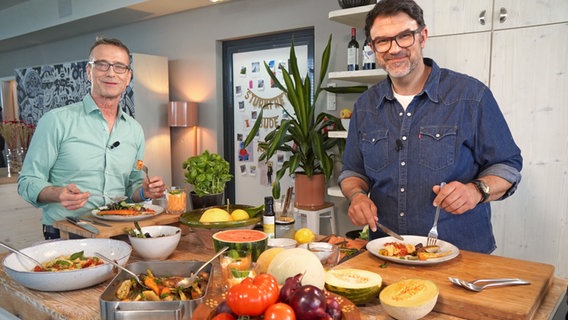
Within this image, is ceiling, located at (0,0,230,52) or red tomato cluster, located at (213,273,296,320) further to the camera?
ceiling, located at (0,0,230,52)

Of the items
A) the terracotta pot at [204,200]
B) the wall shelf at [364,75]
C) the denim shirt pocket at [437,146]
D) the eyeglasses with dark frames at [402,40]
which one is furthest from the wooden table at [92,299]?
the wall shelf at [364,75]

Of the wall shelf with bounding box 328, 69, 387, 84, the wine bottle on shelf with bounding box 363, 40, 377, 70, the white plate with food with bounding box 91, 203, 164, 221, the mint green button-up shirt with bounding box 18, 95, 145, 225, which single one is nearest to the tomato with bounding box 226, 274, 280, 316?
the white plate with food with bounding box 91, 203, 164, 221

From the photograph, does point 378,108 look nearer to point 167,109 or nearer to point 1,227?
point 1,227

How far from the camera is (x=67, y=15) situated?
5.73 metres

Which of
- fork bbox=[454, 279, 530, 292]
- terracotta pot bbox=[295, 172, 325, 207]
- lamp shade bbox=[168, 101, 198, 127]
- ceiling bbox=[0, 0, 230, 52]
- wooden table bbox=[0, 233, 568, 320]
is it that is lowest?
terracotta pot bbox=[295, 172, 325, 207]

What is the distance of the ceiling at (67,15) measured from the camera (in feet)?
16.5

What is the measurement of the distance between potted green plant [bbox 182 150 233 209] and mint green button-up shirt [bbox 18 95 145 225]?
1.42 feet

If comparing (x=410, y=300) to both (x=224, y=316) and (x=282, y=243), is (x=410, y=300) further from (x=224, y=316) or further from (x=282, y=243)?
(x=282, y=243)

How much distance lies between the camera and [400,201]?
1817mm

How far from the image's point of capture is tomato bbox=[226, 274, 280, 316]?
87 cm

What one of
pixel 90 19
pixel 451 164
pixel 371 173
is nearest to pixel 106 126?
pixel 371 173

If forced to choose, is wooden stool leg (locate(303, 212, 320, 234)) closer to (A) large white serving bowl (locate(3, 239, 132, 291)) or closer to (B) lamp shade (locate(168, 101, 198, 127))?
(B) lamp shade (locate(168, 101, 198, 127))

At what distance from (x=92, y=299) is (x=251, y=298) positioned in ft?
2.03

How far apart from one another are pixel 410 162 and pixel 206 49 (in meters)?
3.89
